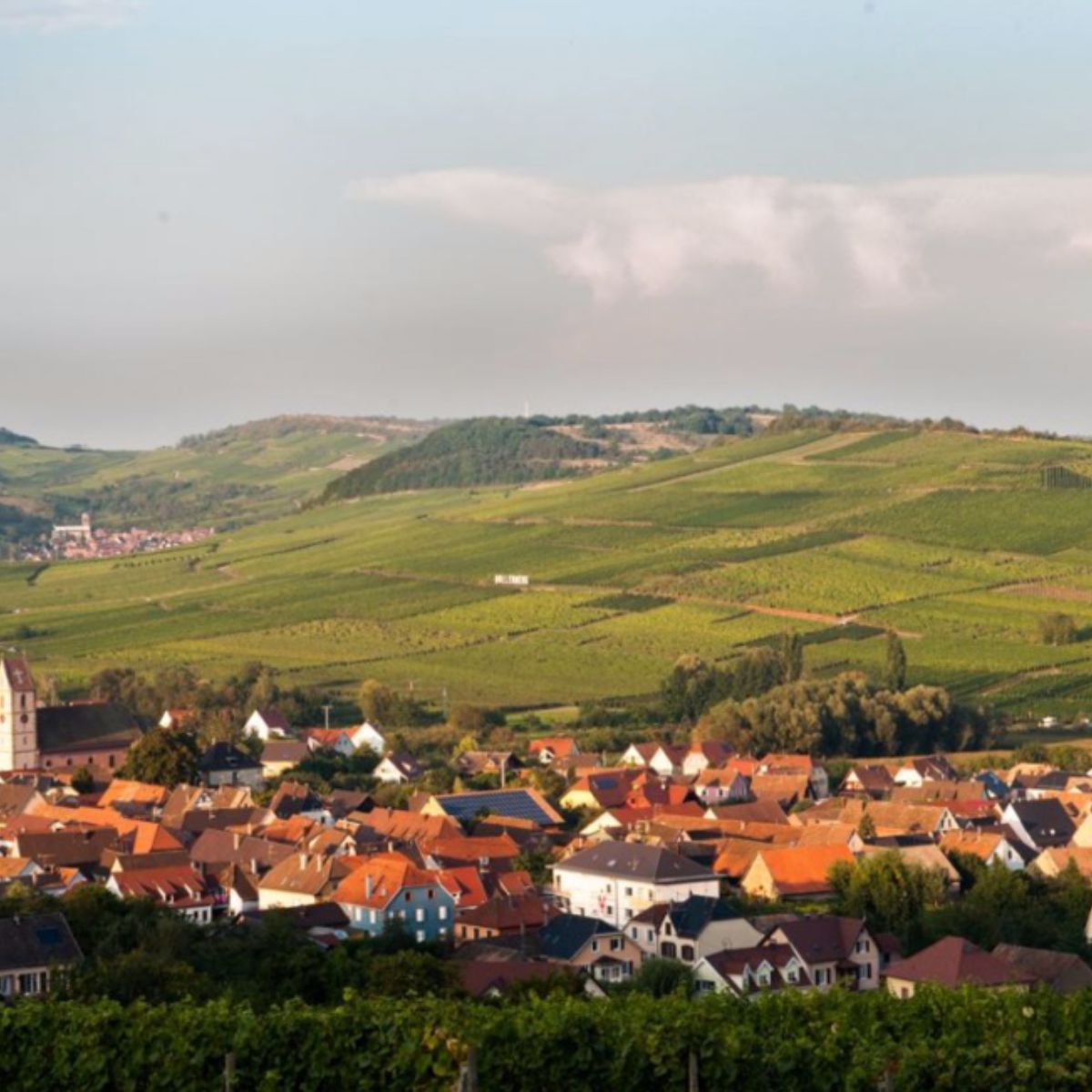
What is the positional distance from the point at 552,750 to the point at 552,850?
72.6 feet

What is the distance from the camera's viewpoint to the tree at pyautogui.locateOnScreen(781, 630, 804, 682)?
9856 centimetres

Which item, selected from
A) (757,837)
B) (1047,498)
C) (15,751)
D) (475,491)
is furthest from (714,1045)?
(475,491)

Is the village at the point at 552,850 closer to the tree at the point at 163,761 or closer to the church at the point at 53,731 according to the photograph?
the church at the point at 53,731

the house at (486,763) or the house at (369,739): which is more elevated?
the house at (369,739)

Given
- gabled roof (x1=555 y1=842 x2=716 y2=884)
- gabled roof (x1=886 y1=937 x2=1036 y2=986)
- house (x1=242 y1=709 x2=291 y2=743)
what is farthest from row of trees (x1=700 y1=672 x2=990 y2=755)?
gabled roof (x1=886 y1=937 x2=1036 y2=986)

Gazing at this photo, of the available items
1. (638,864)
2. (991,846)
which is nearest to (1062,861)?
(991,846)

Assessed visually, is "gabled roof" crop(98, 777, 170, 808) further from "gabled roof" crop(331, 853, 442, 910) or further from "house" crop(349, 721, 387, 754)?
"gabled roof" crop(331, 853, 442, 910)

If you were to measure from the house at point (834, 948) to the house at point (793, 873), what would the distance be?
8019 millimetres

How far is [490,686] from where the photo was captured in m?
102

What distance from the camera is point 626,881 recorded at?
Answer: 56719 millimetres

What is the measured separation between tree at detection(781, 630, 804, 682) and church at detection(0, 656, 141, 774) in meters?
27.2

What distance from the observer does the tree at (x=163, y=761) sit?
76.1m

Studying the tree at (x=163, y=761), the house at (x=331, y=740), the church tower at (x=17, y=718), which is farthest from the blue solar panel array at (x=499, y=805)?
the church tower at (x=17, y=718)

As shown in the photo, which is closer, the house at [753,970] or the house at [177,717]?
the house at [753,970]
